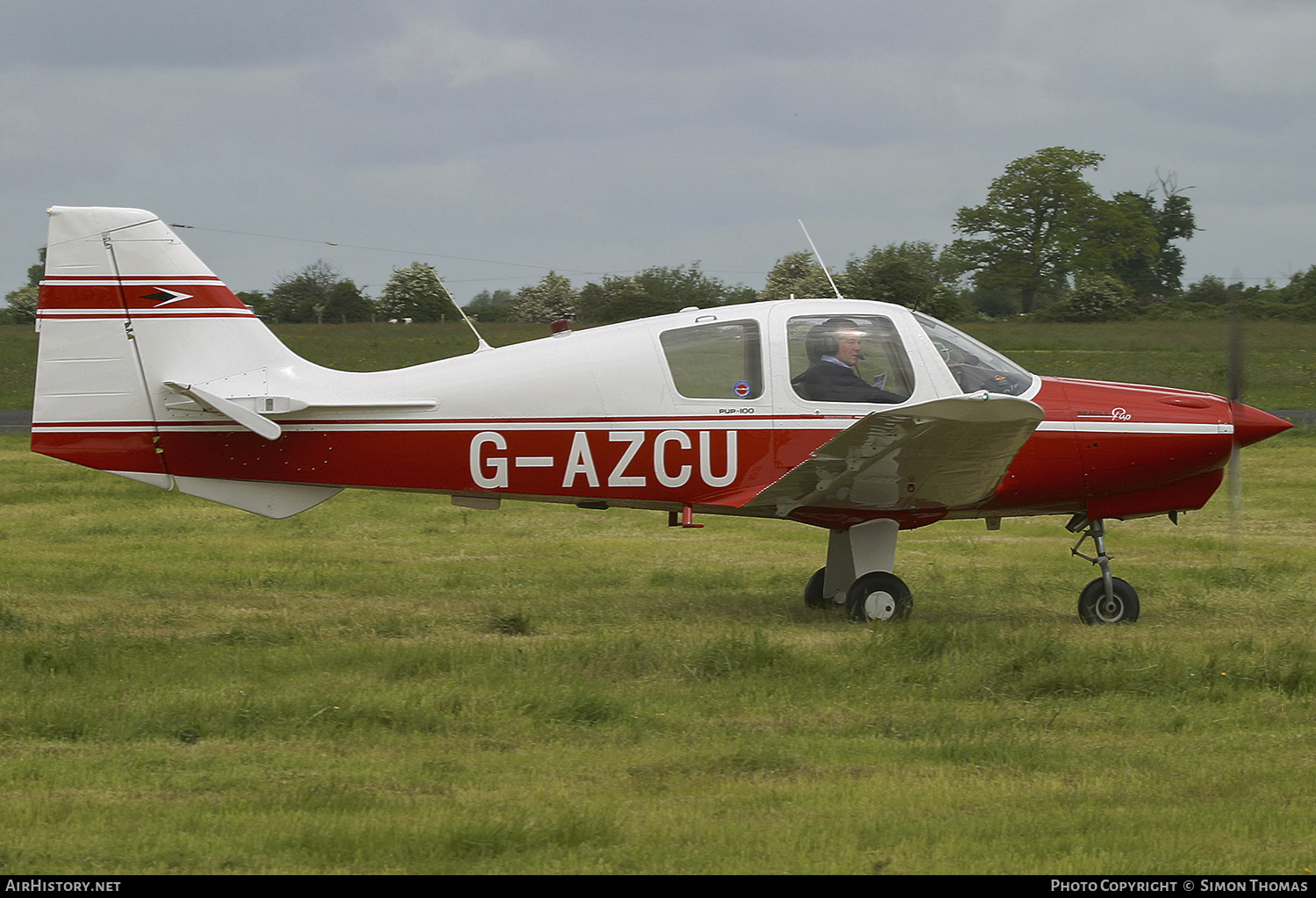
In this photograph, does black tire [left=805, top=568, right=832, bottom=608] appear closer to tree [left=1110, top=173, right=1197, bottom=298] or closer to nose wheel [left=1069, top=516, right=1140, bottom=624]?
nose wheel [left=1069, top=516, right=1140, bottom=624]

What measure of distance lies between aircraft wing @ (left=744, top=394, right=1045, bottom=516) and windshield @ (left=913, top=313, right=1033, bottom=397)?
608 millimetres

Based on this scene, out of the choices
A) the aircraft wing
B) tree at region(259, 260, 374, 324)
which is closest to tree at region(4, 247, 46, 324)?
tree at region(259, 260, 374, 324)

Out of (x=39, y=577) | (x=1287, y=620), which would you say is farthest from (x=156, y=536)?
(x=1287, y=620)

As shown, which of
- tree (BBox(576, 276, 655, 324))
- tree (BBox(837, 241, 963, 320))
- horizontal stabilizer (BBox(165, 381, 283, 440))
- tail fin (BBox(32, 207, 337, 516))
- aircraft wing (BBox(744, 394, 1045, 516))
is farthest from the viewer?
tree (BBox(837, 241, 963, 320))

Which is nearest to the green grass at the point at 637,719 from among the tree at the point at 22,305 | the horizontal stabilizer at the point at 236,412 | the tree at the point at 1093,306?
the horizontal stabilizer at the point at 236,412

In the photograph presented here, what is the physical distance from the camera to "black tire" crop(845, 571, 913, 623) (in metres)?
8.66

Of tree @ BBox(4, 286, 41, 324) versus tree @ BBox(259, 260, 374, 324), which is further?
tree @ BBox(4, 286, 41, 324)

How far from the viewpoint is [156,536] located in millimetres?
12805

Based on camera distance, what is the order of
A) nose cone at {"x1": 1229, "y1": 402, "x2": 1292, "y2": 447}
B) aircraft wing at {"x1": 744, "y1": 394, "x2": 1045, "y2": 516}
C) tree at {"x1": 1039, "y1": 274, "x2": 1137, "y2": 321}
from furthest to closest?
1. tree at {"x1": 1039, "y1": 274, "x2": 1137, "y2": 321}
2. nose cone at {"x1": 1229, "y1": 402, "x2": 1292, "y2": 447}
3. aircraft wing at {"x1": 744, "y1": 394, "x2": 1045, "y2": 516}

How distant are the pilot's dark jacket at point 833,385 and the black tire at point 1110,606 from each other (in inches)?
83.4

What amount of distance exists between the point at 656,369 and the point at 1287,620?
4.92m

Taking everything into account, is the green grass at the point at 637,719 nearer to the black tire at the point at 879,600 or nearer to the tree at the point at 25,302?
the black tire at the point at 879,600

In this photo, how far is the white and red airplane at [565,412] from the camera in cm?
854
